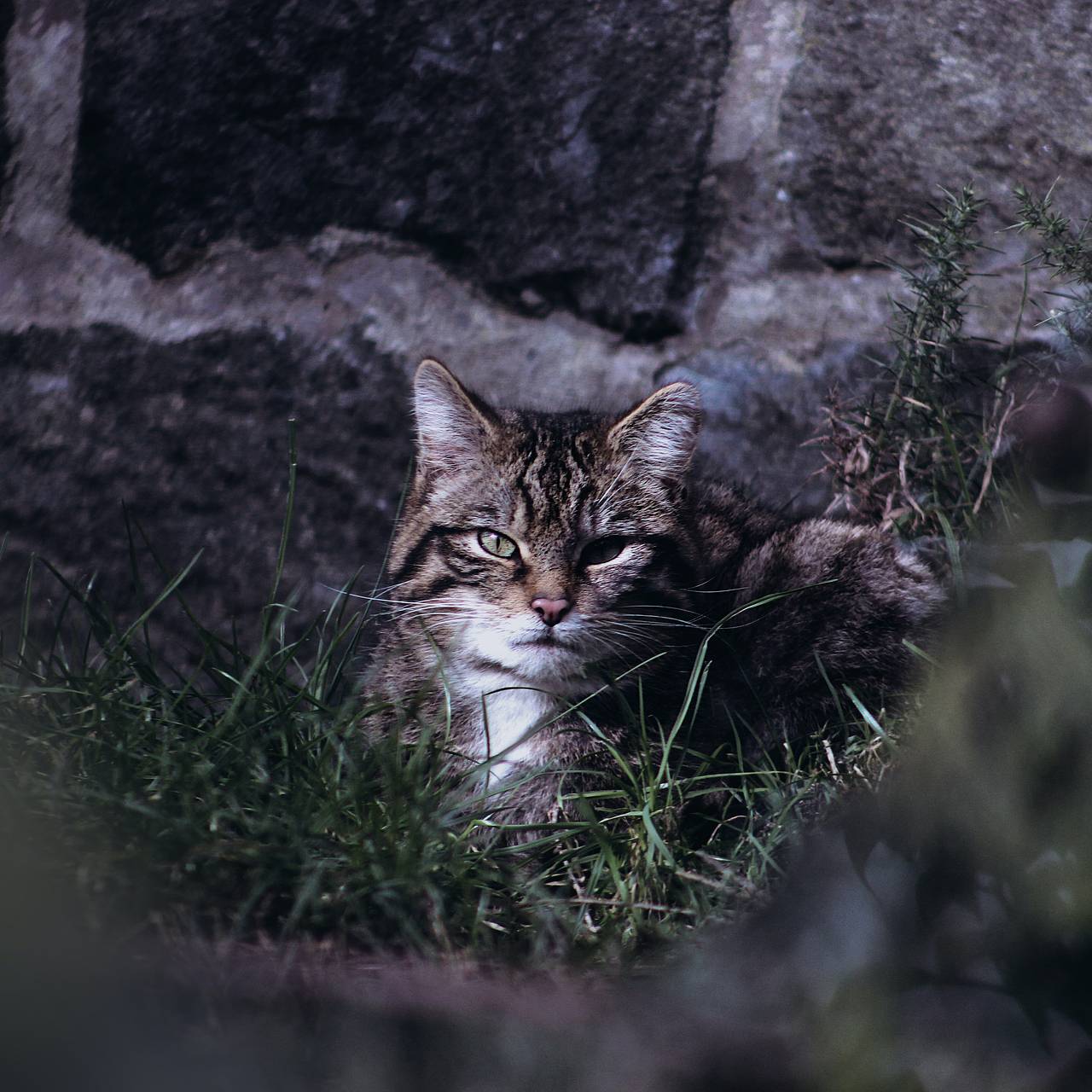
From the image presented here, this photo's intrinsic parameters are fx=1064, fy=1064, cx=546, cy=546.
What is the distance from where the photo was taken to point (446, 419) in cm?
250

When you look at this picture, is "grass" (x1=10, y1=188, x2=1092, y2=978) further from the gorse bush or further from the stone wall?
the stone wall

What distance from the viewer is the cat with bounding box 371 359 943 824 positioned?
2.26 meters

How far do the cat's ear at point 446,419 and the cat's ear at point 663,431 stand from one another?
313 millimetres

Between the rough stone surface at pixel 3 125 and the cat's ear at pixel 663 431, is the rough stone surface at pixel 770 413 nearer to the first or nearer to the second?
the cat's ear at pixel 663 431

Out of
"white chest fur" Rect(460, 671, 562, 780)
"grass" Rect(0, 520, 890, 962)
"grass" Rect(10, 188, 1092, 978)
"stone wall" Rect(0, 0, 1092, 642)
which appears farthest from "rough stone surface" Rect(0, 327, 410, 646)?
"white chest fur" Rect(460, 671, 562, 780)

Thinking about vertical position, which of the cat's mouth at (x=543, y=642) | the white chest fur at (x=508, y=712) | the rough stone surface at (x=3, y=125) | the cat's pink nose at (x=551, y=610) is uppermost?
the rough stone surface at (x=3, y=125)

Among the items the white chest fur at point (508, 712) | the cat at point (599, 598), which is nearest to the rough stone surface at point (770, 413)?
the cat at point (599, 598)

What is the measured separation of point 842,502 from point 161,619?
1.83 m

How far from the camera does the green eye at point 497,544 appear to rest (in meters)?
2.44

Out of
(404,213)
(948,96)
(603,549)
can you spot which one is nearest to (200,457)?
(404,213)

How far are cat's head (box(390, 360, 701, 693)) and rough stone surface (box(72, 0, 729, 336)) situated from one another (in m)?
0.51

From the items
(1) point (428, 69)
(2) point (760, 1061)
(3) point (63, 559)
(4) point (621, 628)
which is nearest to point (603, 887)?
(4) point (621, 628)

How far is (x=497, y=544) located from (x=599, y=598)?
0.29 m

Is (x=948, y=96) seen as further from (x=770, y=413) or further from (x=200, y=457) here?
(x=200, y=457)
